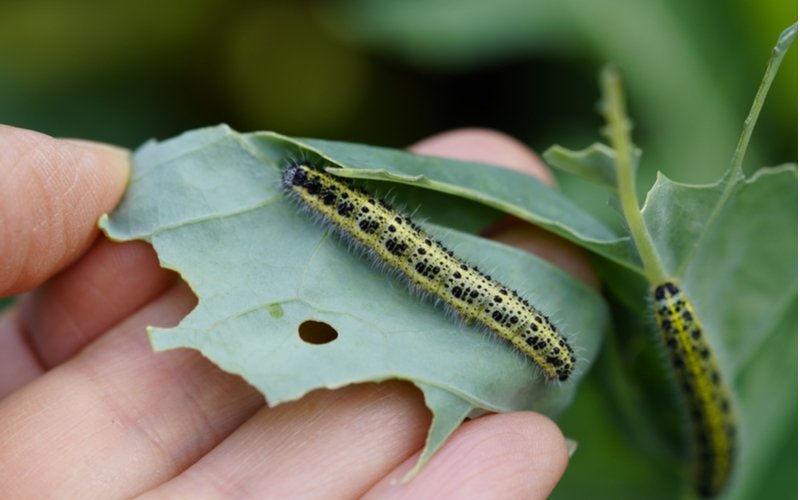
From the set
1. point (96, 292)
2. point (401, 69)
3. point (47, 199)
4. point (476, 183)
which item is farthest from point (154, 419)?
point (401, 69)

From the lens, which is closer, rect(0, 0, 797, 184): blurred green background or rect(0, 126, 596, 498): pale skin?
rect(0, 126, 596, 498): pale skin

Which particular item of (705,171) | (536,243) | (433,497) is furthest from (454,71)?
(433,497)

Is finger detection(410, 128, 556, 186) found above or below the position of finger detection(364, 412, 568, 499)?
above

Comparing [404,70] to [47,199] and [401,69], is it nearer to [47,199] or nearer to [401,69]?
[401,69]

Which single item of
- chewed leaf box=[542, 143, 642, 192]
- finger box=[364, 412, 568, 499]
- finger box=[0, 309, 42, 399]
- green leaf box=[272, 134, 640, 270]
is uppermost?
chewed leaf box=[542, 143, 642, 192]

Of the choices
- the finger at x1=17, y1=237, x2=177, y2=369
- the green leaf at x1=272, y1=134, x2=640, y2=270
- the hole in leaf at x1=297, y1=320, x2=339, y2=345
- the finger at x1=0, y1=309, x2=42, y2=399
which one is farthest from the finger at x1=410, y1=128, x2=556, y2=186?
the finger at x1=0, y1=309, x2=42, y2=399

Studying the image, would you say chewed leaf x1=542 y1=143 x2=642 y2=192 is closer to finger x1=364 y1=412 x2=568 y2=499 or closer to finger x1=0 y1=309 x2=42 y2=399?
finger x1=364 y1=412 x2=568 y2=499

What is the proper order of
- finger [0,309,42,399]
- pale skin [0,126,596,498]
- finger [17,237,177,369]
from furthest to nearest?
finger [0,309,42,399]
finger [17,237,177,369]
pale skin [0,126,596,498]
